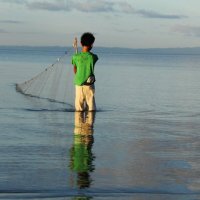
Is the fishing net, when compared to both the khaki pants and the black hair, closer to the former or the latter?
the khaki pants

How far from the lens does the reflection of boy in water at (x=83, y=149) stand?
25.2 ft

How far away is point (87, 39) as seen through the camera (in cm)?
1264

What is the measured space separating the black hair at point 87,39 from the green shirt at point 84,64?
295mm

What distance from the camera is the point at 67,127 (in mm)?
12898

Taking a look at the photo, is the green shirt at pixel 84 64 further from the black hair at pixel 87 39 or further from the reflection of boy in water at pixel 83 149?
the reflection of boy in water at pixel 83 149

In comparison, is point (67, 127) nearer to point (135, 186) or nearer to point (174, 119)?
point (174, 119)

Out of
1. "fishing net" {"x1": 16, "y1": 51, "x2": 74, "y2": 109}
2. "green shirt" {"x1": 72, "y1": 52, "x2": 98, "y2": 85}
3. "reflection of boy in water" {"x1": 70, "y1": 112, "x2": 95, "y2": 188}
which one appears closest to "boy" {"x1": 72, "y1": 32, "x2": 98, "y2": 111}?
"green shirt" {"x1": 72, "y1": 52, "x2": 98, "y2": 85}

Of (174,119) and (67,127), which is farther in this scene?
(174,119)

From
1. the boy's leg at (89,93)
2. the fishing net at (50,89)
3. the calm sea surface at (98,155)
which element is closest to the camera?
the calm sea surface at (98,155)

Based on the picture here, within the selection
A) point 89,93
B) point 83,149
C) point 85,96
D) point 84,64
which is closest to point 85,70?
point 84,64

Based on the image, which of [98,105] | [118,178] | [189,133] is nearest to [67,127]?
[189,133]

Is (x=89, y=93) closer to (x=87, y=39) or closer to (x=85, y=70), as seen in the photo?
(x=85, y=70)

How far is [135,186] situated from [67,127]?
582cm

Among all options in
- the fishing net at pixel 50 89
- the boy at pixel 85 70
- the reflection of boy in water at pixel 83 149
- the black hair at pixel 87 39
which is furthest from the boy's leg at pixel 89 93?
the fishing net at pixel 50 89
